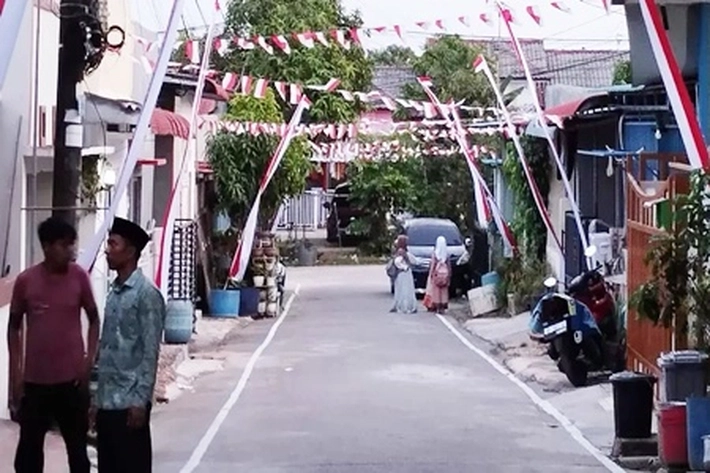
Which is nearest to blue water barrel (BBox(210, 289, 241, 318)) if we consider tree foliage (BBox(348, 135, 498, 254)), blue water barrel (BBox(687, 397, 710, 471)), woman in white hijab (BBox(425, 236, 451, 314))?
woman in white hijab (BBox(425, 236, 451, 314))

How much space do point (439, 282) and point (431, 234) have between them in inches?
231

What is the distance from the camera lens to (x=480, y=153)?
3994cm

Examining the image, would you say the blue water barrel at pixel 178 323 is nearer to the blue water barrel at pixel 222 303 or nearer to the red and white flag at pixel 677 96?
the blue water barrel at pixel 222 303

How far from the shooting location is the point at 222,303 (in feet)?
101

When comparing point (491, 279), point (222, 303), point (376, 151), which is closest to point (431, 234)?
point (491, 279)

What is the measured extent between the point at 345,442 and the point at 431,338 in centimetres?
1298

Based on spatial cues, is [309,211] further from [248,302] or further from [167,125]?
[167,125]

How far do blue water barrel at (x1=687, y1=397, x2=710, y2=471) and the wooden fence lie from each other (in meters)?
3.33

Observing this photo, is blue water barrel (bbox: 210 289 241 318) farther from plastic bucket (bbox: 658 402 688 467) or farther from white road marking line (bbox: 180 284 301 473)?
plastic bucket (bbox: 658 402 688 467)

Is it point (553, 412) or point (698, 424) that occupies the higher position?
point (698, 424)

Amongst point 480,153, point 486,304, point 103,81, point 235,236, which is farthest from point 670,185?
point 480,153

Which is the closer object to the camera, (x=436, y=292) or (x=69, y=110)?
(x=69, y=110)

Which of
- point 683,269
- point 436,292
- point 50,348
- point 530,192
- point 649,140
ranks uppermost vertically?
point 649,140

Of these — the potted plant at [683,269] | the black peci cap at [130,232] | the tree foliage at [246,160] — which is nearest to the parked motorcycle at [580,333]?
the potted plant at [683,269]
